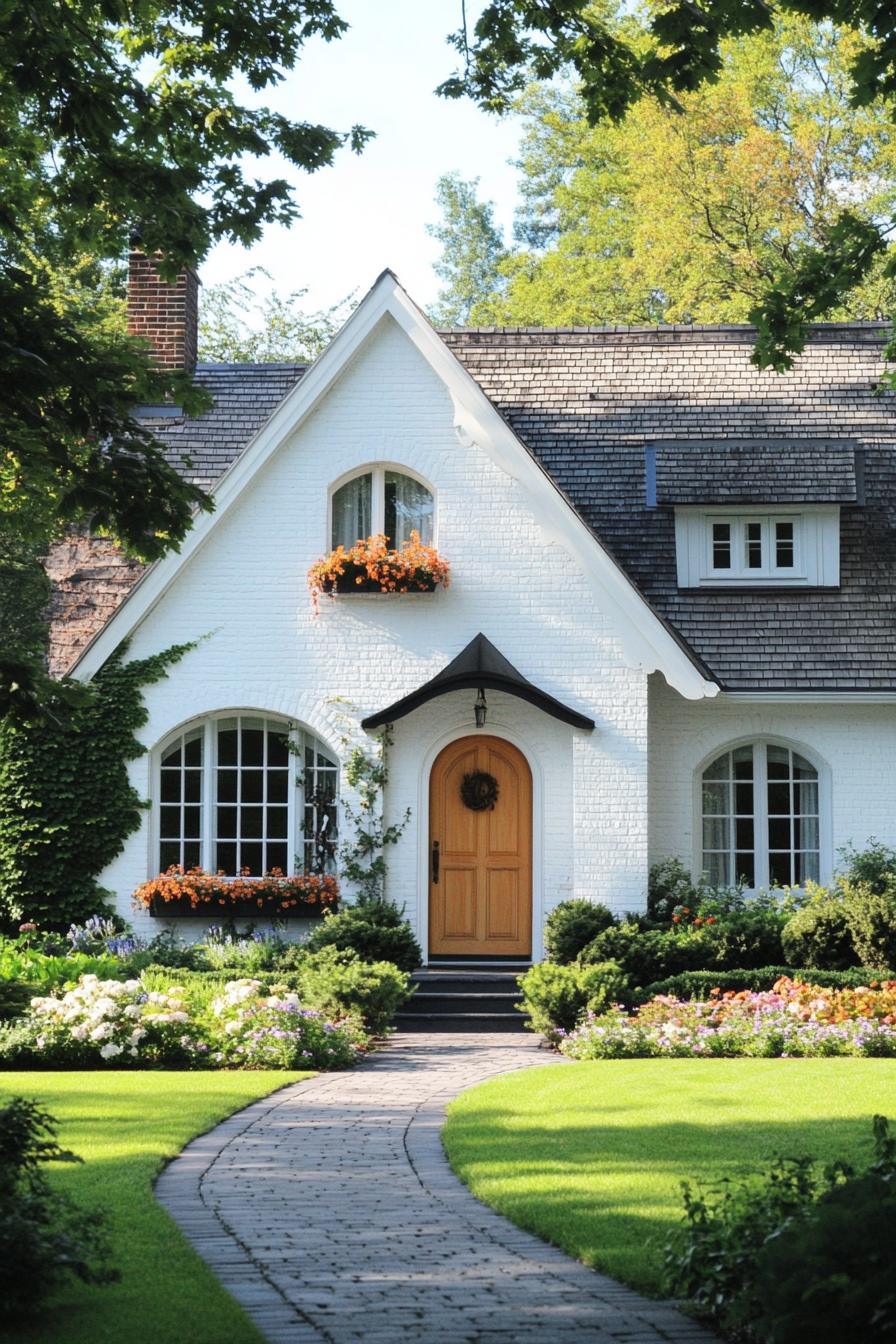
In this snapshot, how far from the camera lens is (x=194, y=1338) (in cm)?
575

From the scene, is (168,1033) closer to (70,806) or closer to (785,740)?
(70,806)

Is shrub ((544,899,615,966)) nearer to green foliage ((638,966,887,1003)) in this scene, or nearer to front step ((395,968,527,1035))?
front step ((395,968,527,1035))

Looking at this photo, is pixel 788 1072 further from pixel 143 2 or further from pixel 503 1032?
pixel 143 2

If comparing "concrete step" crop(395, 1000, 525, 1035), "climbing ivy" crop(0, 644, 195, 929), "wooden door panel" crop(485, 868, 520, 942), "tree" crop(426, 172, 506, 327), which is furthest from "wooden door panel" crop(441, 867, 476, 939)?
"tree" crop(426, 172, 506, 327)

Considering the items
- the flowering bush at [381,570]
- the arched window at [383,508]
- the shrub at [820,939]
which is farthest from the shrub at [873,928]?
the arched window at [383,508]

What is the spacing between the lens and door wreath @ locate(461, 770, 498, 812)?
60.0ft

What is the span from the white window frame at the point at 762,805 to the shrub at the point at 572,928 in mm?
2194

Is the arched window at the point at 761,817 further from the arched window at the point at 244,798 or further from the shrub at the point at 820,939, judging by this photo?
the arched window at the point at 244,798

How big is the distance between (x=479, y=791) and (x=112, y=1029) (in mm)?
6297

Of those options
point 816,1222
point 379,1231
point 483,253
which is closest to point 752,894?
point 379,1231

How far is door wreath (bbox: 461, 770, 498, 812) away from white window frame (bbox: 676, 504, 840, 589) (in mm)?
3615

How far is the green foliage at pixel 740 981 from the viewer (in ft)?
50.9

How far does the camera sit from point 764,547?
64.8 ft

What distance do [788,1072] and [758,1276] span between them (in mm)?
7118
